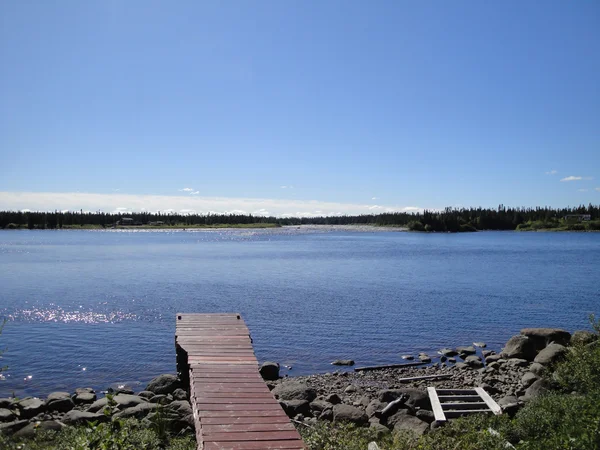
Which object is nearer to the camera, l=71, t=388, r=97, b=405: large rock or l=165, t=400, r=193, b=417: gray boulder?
l=165, t=400, r=193, b=417: gray boulder

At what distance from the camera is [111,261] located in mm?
74625

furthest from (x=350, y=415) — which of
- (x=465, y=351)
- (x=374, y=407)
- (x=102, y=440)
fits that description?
(x=465, y=351)

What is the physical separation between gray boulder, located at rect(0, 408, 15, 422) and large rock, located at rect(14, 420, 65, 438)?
1377 millimetres

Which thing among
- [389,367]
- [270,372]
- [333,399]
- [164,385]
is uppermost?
[164,385]

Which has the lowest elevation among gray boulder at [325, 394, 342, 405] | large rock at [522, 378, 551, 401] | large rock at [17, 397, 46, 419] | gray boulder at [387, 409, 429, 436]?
gray boulder at [325, 394, 342, 405]

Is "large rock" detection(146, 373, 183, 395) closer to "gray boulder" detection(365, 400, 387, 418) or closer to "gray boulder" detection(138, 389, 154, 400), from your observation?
"gray boulder" detection(138, 389, 154, 400)

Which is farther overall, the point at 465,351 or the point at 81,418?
the point at 465,351

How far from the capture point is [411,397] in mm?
16516

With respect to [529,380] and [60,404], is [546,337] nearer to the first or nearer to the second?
[529,380]

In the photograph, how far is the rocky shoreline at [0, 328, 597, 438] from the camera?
14867mm

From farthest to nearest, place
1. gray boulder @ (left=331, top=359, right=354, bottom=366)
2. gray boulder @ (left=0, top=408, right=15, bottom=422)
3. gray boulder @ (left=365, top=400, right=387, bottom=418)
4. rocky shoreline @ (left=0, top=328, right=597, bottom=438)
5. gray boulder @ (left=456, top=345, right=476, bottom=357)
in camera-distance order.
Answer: gray boulder @ (left=456, top=345, right=476, bottom=357) → gray boulder @ (left=331, top=359, right=354, bottom=366) → gray boulder @ (left=365, top=400, right=387, bottom=418) → gray boulder @ (left=0, top=408, right=15, bottom=422) → rocky shoreline @ (left=0, top=328, right=597, bottom=438)

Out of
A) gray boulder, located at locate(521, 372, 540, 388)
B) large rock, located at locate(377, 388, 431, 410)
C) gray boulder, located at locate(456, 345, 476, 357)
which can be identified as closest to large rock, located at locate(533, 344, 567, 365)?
gray boulder, located at locate(521, 372, 540, 388)

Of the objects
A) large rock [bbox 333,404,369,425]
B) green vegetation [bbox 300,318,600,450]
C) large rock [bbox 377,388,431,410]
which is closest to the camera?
green vegetation [bbox 300,318,600,450]

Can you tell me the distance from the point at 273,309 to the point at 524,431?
26406 mm
